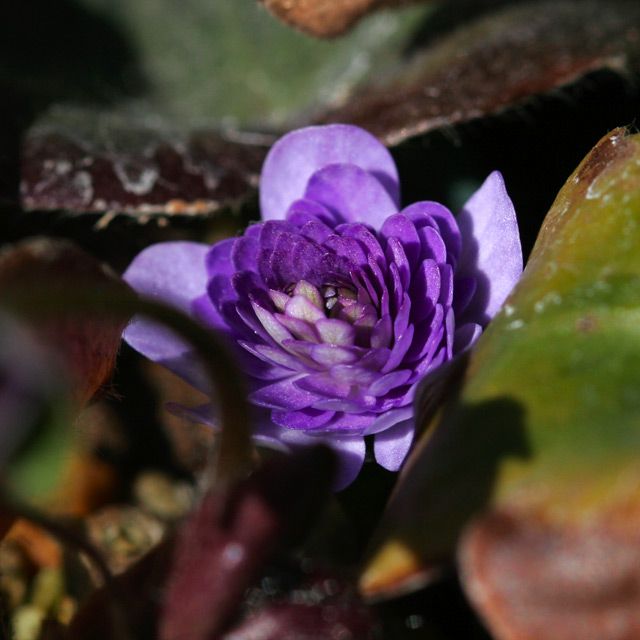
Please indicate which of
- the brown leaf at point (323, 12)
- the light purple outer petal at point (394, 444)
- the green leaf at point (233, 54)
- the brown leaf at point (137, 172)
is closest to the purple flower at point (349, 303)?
the light purple outer petal at point (394, 444)

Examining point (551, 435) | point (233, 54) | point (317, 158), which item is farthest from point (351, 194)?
point (233, 54)

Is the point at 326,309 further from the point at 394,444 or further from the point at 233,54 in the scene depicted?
the point at 233,54

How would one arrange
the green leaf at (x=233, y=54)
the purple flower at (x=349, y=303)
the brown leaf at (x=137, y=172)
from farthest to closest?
the green leaf at (x=233, y=54)
the brown leaf at (x=137, y=172)
the purple flower at (x=349, y=303)

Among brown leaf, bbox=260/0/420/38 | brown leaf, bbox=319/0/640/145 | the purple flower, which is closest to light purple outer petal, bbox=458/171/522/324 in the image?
the purple flower

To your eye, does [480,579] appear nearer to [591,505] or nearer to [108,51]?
[591,505]

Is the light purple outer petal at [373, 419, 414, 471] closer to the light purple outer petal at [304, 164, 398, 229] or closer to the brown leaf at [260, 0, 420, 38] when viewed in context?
the light purple outer petal at [304, 164, 398, 229]

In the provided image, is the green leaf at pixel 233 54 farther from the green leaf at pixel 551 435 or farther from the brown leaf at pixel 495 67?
the green leaf at pixel 551 435
